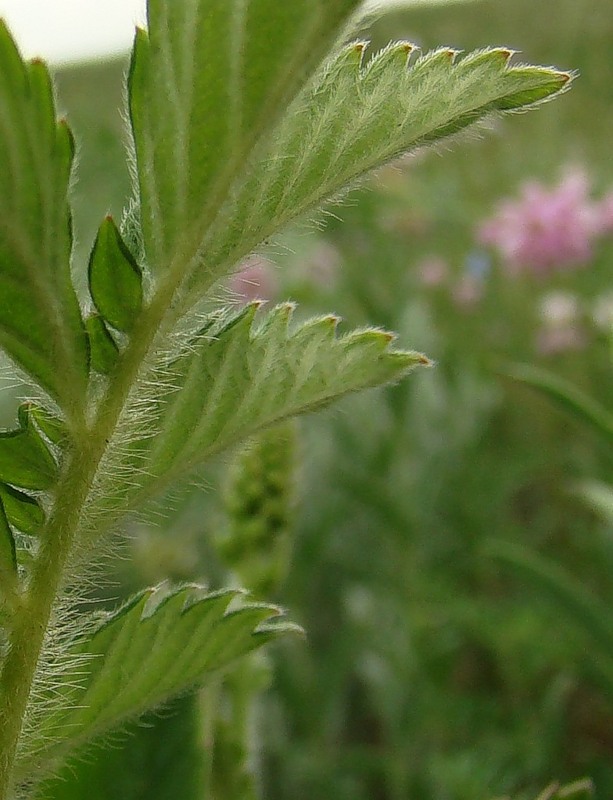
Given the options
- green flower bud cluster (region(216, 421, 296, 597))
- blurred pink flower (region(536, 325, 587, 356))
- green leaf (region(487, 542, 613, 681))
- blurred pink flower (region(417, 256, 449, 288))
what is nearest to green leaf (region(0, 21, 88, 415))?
green flower bud cluster (region(216, 421, 296, 597))

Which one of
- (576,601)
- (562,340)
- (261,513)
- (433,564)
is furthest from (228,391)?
(562,340)

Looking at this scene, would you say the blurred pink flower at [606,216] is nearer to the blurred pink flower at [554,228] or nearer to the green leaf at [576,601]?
the blurred pink flower at [554,228]

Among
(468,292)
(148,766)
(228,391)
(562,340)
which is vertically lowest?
(148,766)

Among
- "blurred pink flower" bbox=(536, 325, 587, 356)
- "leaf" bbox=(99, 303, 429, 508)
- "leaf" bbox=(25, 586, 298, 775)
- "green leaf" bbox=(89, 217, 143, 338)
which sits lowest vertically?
"leaf" bbox=(25, 586, 298, 775)

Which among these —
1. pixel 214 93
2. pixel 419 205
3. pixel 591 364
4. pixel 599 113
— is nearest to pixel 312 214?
pixel 214 93

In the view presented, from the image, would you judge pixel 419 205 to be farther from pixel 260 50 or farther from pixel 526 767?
pixel 260 50

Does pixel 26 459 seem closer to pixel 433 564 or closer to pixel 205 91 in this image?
pixel 205 91

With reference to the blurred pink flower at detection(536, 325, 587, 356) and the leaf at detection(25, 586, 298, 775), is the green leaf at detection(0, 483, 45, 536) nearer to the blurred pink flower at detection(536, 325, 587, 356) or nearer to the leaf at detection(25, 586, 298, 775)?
the leaf at detection(25, 586, 298, 775)
